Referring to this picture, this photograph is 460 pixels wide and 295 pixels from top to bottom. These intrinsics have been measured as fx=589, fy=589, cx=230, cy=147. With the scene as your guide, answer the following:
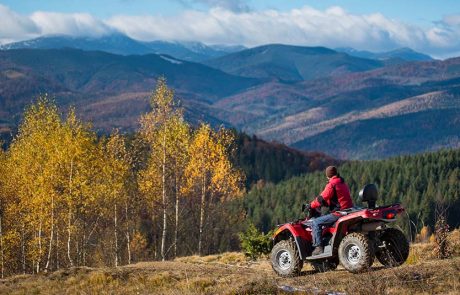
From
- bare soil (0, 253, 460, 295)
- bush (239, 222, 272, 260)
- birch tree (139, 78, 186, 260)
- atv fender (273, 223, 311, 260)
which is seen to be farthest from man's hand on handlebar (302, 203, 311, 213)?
birch tree (139, 78, 186, 260)

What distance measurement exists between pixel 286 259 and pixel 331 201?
2504 mm

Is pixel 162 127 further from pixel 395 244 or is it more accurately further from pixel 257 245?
pixel 395 244

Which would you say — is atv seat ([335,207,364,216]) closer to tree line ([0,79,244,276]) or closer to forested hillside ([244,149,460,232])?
tree line ([0,79,244,276])

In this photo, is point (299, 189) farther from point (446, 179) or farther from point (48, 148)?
point (48, 148)

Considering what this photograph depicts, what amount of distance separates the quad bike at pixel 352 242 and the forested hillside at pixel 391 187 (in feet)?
317

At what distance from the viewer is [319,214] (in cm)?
1719

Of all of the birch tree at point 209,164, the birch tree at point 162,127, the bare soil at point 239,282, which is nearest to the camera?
the bare soil at point 239,282

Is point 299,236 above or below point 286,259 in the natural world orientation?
above

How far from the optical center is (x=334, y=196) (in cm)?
1658

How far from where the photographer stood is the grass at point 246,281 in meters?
13.6

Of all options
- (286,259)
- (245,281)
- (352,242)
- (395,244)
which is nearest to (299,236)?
(286,259)

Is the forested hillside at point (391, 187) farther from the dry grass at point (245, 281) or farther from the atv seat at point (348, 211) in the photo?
the atv seat at point (348, 211)

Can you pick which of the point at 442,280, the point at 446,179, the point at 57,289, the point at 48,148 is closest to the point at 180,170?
the point at 48,148

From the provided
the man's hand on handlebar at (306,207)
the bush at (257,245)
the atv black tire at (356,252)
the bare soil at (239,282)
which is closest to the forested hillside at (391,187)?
the bush at (257,245)
